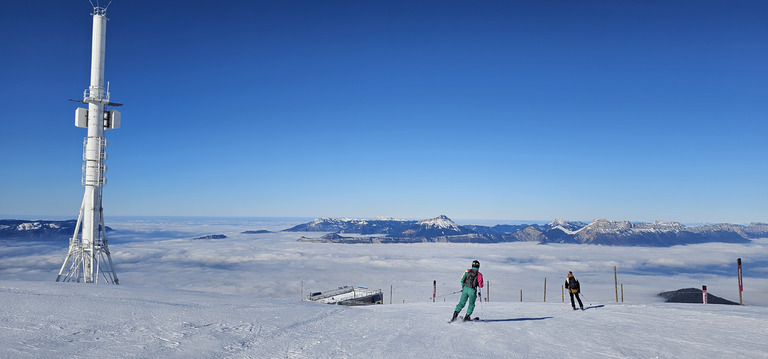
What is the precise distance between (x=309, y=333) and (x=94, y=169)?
34.4m

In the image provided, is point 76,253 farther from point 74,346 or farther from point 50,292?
point 74,346

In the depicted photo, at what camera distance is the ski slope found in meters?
8.47

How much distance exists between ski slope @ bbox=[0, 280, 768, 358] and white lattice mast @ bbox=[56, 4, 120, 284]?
24.2m

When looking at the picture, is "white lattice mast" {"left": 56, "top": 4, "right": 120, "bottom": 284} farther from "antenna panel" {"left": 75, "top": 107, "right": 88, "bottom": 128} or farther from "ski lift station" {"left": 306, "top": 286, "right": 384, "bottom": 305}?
"ski lift station" {"left": 306, "top": 286, "right": 384, "bottom": 305}

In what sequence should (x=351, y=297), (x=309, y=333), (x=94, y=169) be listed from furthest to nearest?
(x=351, y=297)
(x=94, y=169)
(x=309, y=333)

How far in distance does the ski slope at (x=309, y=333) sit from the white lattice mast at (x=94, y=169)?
2416 centimetres

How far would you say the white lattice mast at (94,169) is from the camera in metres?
36.3

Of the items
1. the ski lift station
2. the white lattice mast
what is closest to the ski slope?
the white lattice mast

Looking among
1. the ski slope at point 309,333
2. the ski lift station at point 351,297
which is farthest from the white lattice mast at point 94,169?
the ski lift station at point 351,297

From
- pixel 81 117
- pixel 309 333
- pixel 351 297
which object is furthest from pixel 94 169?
pixel 351 297

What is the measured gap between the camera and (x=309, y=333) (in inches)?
429

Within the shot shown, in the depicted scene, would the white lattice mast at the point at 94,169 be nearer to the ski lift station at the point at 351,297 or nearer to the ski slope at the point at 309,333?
the ski slope at the point at 309,333

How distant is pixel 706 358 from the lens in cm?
976

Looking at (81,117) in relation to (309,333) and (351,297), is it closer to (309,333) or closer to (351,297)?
(309,333)
